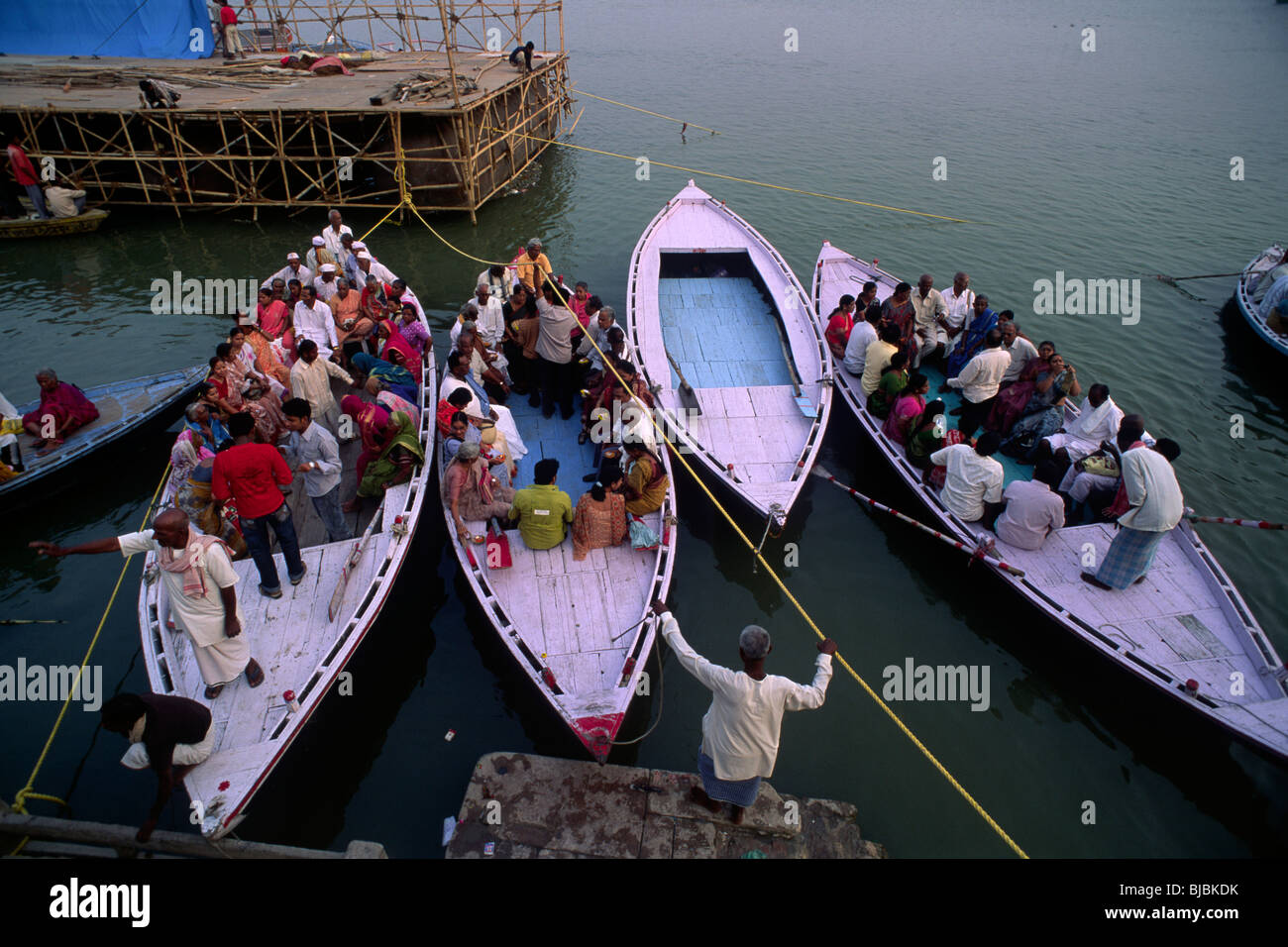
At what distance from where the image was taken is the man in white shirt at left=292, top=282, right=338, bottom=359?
10.1m

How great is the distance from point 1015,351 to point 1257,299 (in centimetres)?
839

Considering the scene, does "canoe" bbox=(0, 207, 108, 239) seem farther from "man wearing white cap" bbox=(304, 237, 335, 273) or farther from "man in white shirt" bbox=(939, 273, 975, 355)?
"man in white shirt" bbox=(939, 273, 975, 355)

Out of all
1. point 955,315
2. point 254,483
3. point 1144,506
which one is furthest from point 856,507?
point 254,483

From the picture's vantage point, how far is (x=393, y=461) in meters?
8.01

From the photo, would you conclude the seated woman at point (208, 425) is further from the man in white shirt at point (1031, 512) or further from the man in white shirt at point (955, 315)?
the man in white shirt at point (955, 315)

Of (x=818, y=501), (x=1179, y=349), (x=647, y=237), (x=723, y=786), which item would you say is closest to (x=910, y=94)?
(x=1179, y=349)

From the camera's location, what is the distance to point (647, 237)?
44.0 feet

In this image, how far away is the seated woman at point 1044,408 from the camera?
29.6 feet

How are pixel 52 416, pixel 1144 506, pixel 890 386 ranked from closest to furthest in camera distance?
pixel 1144 506, pixel 52 416, pixel 890 386

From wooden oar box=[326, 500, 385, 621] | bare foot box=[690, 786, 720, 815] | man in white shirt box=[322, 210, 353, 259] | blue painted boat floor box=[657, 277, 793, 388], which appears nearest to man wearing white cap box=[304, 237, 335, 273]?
man in white shirt box=[322, 210, 353, 259]

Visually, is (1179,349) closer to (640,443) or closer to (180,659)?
(640,443)

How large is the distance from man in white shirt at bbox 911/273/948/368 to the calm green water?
1831mm

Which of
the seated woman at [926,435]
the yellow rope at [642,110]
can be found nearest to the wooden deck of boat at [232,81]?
the yellow rope at [642,110]

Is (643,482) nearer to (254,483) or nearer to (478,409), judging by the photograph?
(478,409)
